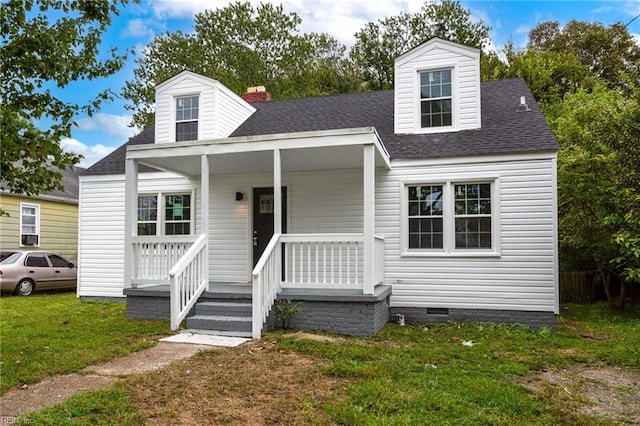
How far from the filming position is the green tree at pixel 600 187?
19.9 ft

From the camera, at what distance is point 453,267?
8336 mm

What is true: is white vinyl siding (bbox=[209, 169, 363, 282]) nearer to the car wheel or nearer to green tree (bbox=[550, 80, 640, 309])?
green tree (bbox=[550, 80, 640, 309])

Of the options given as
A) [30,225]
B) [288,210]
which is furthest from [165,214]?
[30,225]

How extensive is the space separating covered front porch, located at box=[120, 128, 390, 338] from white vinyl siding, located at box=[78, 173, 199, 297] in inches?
80.8

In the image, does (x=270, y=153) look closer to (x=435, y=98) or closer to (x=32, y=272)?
(x=435, y=98)

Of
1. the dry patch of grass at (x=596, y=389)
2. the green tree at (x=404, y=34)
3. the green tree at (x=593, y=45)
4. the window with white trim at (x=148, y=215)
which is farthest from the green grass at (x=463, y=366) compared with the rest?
the green tree at (x=404, y=34)

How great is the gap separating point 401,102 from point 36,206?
12.8m

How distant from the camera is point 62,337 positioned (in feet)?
21.2

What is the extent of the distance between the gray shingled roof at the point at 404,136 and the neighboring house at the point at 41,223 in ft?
17.6

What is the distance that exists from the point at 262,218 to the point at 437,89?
4.54 m

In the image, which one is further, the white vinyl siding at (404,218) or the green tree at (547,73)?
the green tree at (547,73)

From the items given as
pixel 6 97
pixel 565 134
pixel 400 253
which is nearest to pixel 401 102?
pixel 400 253

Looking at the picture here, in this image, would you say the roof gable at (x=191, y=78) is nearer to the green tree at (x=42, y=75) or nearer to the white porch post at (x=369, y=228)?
the white porch post at (x=369, y=228)

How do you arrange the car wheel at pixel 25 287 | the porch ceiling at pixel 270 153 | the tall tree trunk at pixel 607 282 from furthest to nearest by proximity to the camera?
the car wheel at pixel 25 287, the tall tree trunk at pixel 607 282, the porch ceiling at pixel 270 153
